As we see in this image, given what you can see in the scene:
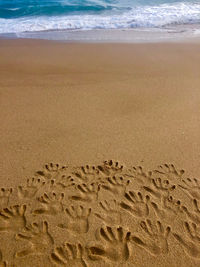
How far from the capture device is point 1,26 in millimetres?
9758

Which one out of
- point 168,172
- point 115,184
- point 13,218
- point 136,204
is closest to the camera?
point 13,218

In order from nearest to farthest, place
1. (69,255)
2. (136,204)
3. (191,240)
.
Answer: (69,255) < (191,240) < (136,204)

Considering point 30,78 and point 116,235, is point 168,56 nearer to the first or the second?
point 30,78

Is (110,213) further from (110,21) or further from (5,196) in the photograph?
(110,21)

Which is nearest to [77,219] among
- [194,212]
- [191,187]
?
[194,212]

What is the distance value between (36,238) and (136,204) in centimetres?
113

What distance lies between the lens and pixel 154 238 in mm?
2453

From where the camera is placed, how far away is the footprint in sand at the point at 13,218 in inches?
99.2

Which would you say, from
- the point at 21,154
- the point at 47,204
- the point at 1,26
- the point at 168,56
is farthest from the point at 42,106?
the point at 1,26

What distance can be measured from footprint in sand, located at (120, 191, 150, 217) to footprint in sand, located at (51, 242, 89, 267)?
673mm

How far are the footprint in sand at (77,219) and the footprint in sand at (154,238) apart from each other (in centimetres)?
52

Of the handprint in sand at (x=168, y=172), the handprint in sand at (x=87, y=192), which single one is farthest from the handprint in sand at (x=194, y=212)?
the handprint in sand at (x=87, y=192)

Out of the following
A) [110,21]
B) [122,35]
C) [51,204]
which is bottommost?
[51,204]

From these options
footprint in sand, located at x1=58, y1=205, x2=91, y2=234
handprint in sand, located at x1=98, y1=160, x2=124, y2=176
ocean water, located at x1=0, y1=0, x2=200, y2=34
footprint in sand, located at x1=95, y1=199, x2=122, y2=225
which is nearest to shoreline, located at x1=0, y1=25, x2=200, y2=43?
ocean water, located at x1=0, y1=0, x2=200, y2=34
